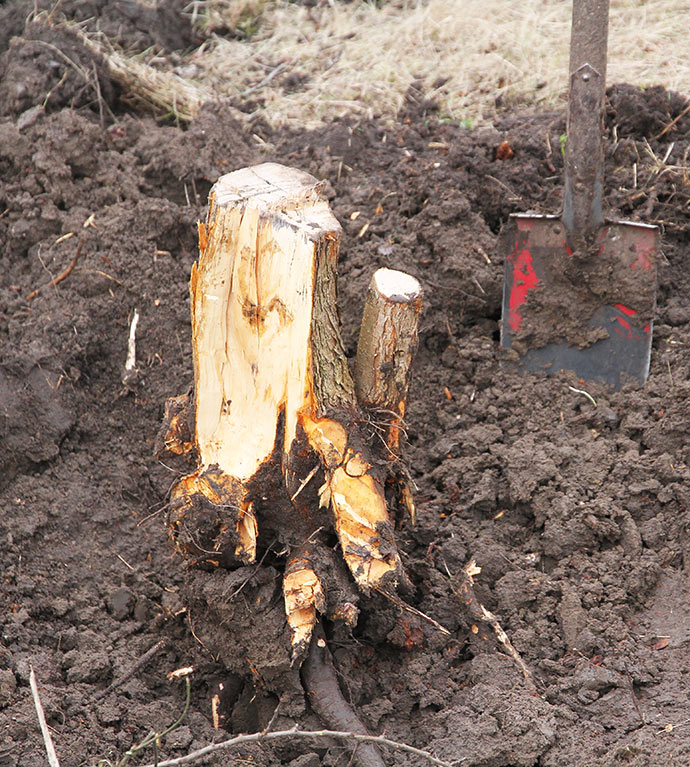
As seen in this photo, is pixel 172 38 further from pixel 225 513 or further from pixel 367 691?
pixel 367 691

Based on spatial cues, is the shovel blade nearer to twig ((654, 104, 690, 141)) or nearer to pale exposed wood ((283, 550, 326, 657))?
twig ((654, 104, 690, 141))

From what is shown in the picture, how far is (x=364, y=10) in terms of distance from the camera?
5.62 metres

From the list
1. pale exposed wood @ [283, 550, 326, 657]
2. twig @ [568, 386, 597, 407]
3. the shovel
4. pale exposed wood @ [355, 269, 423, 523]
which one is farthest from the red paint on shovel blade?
pale exposed wood @ [283, 550, 326, 657]

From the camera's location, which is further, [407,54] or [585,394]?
[407,54]

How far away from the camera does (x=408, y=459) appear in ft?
10.5

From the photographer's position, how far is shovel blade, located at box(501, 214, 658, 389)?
3.39 m

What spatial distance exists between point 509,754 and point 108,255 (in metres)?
2.55

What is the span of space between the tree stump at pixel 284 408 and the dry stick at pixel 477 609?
32cm

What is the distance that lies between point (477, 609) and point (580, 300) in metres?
1.43

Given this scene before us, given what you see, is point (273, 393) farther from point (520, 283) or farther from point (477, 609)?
point (520, 283)

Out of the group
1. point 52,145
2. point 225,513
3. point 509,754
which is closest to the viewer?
point 509,754

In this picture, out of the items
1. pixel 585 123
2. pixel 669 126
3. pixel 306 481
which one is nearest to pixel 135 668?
pixel 306 481

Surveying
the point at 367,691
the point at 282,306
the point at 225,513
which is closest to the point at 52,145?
the point at 282,306

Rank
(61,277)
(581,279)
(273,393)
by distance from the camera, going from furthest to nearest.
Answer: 1. (61,277)
2. (581,279)
3. (273,393)
